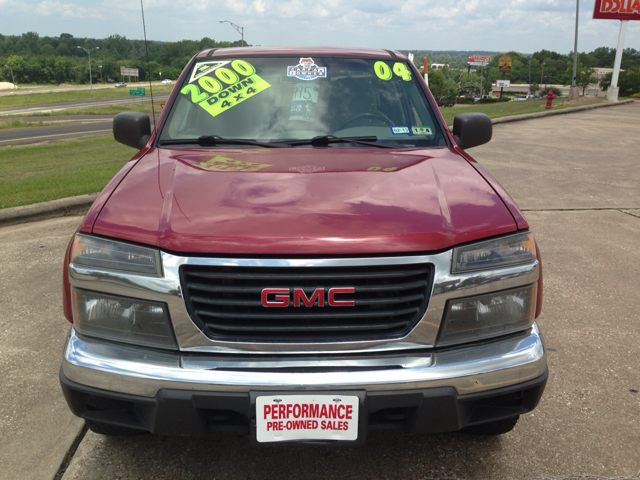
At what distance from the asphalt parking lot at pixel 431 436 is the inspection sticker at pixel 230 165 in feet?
4.00

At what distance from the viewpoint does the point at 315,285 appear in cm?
188

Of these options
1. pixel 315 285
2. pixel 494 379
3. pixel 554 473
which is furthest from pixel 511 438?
pixel 315 285

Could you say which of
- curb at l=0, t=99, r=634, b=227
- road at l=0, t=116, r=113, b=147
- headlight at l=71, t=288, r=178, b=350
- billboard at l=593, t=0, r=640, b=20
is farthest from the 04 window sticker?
billboard at l=593, t=0, r=640, b=20

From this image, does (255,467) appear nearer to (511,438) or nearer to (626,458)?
(511,438)

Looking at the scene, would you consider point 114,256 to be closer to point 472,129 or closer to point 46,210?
point 472,129

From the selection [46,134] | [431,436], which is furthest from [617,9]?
[431,436]

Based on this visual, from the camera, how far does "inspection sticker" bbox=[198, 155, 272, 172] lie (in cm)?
247

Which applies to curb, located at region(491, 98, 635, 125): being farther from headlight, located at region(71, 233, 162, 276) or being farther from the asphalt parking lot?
headlight, located at region(71, 233, 162, 276)

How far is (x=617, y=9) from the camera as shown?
2852cm

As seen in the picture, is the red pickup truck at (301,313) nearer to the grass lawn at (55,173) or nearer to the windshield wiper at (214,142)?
the windshield wiper at (214,142)

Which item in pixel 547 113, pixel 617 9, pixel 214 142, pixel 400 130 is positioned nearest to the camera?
pixel 214 142

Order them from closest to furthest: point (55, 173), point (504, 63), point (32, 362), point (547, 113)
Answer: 1. point (32, 362)
2. point (55, 173)
3. point (547, 113)
4. point (504, 63)

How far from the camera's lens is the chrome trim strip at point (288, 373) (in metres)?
1.84

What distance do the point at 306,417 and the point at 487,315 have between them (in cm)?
74
